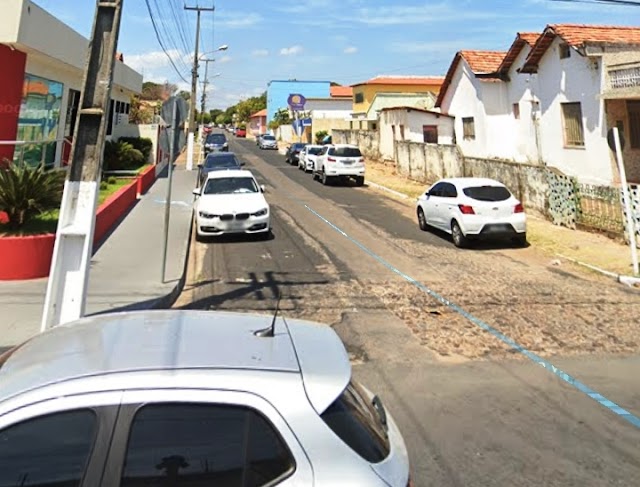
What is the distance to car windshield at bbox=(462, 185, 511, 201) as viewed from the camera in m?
12.8

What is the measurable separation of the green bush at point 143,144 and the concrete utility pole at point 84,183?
64.3 feet

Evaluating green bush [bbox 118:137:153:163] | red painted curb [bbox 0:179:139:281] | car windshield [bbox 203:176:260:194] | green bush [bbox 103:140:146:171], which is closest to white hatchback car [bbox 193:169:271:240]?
car windshield [bbox 203:176:260:194]

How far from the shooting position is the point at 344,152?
2653cm

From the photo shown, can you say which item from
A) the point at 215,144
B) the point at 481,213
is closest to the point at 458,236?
the point at 481,213

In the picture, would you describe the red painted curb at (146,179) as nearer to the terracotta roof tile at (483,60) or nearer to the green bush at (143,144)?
the green bush at (143,144)

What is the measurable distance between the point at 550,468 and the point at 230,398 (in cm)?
301

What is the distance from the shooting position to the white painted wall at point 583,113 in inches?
735

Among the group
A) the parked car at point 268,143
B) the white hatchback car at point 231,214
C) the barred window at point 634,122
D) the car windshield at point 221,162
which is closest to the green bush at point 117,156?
the car windshield at point 221,162

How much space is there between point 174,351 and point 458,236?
1147 centimetres

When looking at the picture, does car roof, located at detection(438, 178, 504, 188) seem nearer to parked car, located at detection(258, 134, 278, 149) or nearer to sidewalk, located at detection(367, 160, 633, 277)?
sidewalk, located at detection(367, 160, 633, 277)

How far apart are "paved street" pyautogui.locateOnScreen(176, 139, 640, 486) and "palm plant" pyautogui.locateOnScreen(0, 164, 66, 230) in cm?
306

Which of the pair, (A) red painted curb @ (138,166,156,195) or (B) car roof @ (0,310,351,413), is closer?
(B) car roof @ (0,310,351,413)

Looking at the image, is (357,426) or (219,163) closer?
(357,426)

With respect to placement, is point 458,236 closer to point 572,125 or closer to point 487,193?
point 487,193
